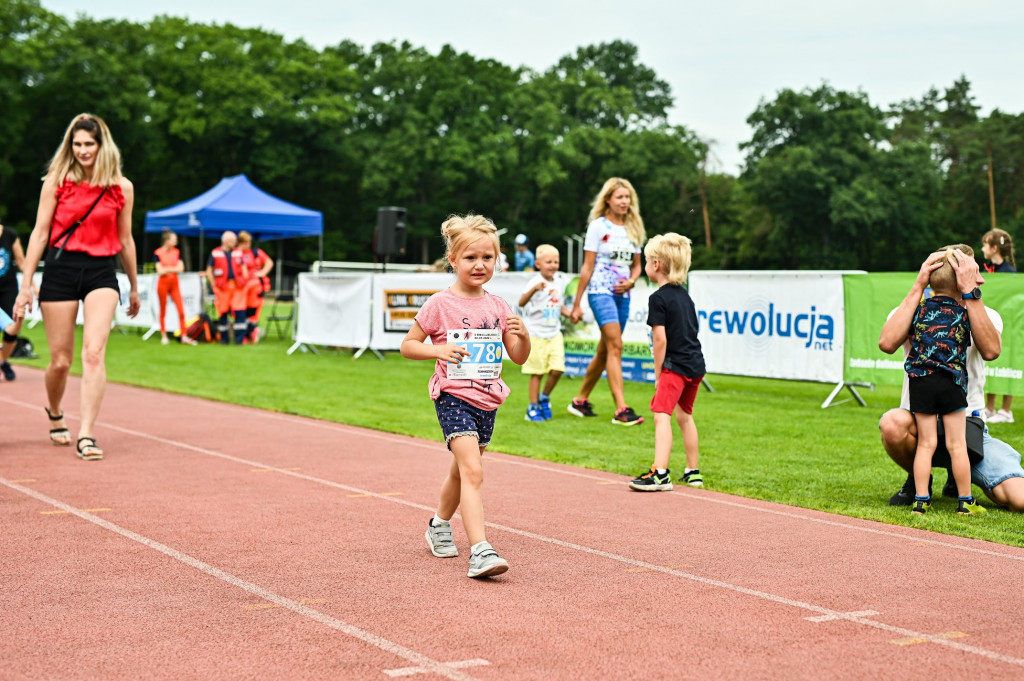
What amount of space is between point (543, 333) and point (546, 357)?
353 millimetres

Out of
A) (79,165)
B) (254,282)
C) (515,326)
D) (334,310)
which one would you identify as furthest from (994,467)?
(254,282)

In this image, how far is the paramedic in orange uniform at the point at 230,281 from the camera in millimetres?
22766

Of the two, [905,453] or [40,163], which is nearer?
[905,453]

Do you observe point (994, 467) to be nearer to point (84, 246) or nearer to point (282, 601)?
point (282, 601)

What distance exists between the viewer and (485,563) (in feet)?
16.1

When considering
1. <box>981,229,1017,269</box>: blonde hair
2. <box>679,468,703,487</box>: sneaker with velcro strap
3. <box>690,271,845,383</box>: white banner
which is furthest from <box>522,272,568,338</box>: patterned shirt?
<box>981,229,1017,269</box>: blonde hair

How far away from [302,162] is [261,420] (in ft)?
215

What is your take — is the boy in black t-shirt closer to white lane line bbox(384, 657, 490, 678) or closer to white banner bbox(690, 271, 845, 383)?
white lane line bbox(384, 657, 490, 678)

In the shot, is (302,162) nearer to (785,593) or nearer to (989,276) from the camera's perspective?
(989,276)

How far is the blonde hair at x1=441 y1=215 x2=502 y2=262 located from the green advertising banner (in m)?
7.20

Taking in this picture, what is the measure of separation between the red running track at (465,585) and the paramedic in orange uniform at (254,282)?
15.5 m

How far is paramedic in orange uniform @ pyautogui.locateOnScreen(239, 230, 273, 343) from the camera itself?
76.2 ft

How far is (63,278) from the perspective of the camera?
839 cm

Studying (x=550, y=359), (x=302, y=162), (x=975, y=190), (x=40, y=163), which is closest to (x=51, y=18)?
(x=40, y=163)
